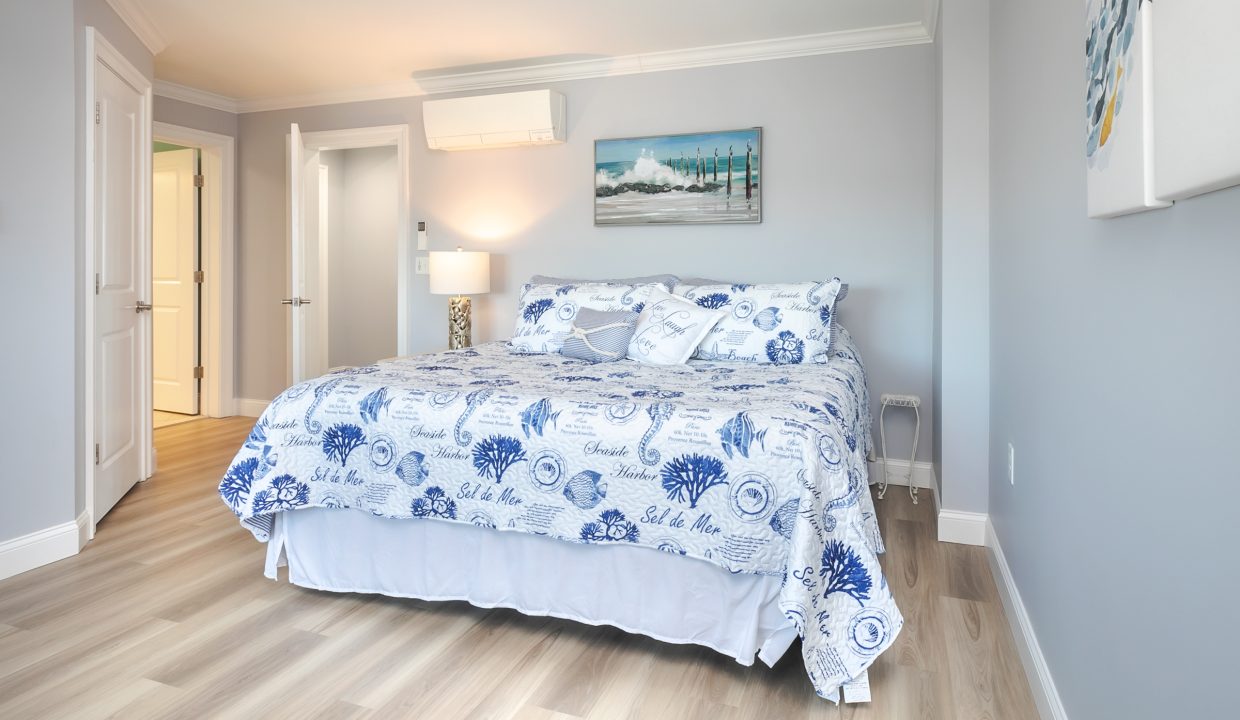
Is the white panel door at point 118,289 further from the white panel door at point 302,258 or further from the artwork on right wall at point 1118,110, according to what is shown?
the artwork on right wall at point 1118,110

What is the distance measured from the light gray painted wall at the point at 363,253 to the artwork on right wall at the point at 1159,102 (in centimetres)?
580

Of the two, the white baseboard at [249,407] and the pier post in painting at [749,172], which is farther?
the white baseboard at [249,407]

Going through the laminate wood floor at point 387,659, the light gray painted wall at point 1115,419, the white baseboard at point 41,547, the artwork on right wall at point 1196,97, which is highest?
the artwork on right wall at point 1196,97

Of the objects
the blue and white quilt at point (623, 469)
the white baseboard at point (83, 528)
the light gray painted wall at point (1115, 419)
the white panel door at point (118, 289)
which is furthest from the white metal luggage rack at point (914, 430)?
the white panel door at point (118, 289)

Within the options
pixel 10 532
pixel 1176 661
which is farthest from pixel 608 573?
pixel 10 532

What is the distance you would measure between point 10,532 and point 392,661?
64.4 inches

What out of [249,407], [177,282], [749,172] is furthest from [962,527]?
[177,282]

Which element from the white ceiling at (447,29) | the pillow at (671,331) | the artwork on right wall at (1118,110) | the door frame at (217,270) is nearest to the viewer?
the artwork on right wall at (1118,110)

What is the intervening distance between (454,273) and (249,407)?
2.37 m

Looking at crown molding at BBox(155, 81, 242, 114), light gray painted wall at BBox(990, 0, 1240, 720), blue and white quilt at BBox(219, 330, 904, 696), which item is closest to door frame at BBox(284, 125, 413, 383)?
crown molding at BBox(155, 81, 242, 114)

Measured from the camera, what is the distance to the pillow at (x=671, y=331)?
3.15 metres

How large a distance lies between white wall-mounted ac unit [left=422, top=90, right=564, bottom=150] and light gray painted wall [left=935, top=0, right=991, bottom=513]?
2.16m

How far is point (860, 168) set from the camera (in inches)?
153

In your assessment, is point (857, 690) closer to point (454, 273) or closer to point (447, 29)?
point (454, 273)
